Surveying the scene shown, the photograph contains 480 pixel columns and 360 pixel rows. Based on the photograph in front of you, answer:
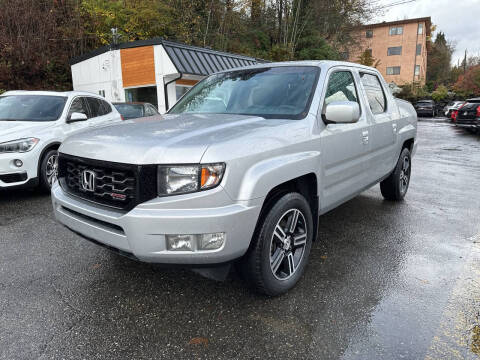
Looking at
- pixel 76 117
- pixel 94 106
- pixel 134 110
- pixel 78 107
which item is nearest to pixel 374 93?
pixel 76 117

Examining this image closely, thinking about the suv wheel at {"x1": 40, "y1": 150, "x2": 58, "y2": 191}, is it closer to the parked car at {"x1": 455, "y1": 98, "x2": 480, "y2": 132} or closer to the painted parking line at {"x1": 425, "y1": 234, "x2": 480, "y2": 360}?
the painted parking line at {"x1": 425, "y1": 234, "x2": 480, "y2": 360}

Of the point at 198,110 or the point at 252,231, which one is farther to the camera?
the point at 198,110

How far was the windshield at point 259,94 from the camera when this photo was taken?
3051mm

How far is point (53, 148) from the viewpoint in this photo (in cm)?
537

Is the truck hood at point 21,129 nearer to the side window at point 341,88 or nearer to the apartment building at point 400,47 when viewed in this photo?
the side window at point 341,88

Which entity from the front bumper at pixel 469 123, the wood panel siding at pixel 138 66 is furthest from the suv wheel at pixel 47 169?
the front bumper at pixel 469 123

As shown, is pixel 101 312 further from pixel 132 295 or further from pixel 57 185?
pixel 57 185

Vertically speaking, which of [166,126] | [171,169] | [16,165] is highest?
[166,126]

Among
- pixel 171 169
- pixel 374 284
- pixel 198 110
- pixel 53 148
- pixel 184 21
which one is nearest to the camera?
pixel 171 169

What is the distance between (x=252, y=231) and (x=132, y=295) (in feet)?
3.78

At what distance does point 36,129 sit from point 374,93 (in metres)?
4.76

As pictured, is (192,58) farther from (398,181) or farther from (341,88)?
(341,88)

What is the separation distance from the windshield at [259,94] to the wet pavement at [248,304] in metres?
1.48

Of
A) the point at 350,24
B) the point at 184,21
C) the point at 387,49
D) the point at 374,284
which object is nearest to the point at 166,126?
the point at 374,284
